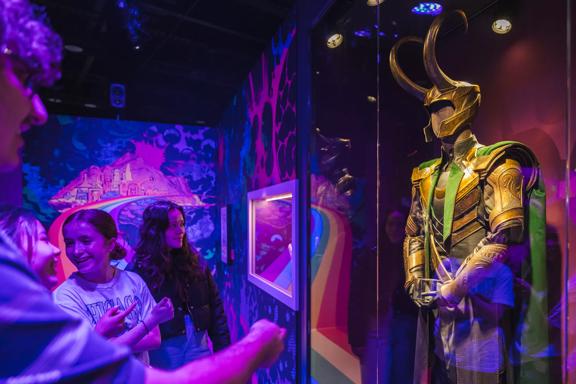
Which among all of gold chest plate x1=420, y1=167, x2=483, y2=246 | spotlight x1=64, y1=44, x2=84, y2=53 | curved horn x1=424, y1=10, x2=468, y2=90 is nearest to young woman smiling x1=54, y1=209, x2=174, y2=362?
gold chest plate x1=420, y1=167, x2=483, y2=246

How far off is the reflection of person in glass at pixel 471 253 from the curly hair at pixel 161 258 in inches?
52.5

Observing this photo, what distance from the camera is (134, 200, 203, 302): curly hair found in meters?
2.04

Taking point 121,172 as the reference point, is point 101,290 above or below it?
below

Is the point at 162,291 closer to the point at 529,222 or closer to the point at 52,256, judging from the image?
the point at 52,256

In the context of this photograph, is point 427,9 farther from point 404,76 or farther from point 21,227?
point 21,227

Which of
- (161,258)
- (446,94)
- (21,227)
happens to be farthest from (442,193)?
(161,258)

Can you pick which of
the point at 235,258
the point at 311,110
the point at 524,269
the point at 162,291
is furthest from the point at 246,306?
the point at 524,269

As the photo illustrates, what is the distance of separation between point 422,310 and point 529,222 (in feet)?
1.95

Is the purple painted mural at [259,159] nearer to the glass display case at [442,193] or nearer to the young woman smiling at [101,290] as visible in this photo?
the glass display case at [442,193]

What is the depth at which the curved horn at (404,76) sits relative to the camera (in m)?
1.46

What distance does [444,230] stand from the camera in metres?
1.35

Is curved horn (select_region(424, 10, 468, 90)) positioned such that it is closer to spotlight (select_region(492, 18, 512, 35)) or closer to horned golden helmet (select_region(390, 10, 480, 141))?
horned golden helmet (select_region(390, 10, 480, 141))

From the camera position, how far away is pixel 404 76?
1.51 m

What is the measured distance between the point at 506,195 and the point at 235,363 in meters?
1.03
